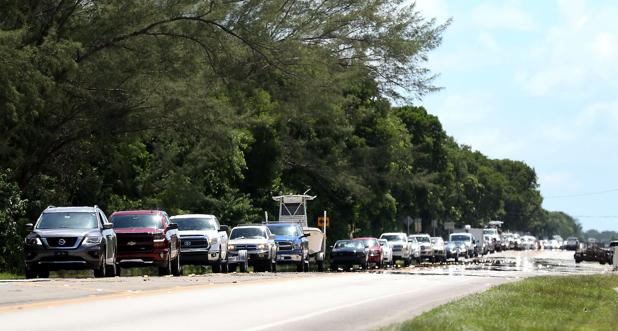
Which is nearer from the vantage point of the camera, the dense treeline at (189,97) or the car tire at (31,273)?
the car tire at (31,273)

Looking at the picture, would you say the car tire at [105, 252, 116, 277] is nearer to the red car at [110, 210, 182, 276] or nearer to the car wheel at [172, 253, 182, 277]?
the red car at [110, 210, 182, 276]

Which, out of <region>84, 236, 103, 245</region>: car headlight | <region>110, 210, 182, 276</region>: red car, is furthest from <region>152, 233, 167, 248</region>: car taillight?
<region>84, 236, 103, 245</region>: car headlight

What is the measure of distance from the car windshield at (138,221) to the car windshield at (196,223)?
521 centimetres

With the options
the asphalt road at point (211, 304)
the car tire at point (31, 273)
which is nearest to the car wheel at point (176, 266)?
the car tire at point (31, 273)

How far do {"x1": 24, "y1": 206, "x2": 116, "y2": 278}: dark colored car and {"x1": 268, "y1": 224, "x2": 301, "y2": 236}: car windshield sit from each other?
17.6 m

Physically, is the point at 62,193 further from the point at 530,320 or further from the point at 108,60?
the point at 530,320

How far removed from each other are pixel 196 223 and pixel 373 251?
17182 millimetres

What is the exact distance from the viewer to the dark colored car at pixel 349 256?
55.9m

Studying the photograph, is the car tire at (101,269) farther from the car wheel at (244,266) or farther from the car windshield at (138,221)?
the car wheel at (244,266)

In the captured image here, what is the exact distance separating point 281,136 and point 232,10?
23.8 metres

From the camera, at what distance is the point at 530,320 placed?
1811cm

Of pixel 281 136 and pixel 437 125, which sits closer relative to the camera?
pixel 281 136

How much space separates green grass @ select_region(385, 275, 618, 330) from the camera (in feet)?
54.5

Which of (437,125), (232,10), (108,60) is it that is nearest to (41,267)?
(108,60)
